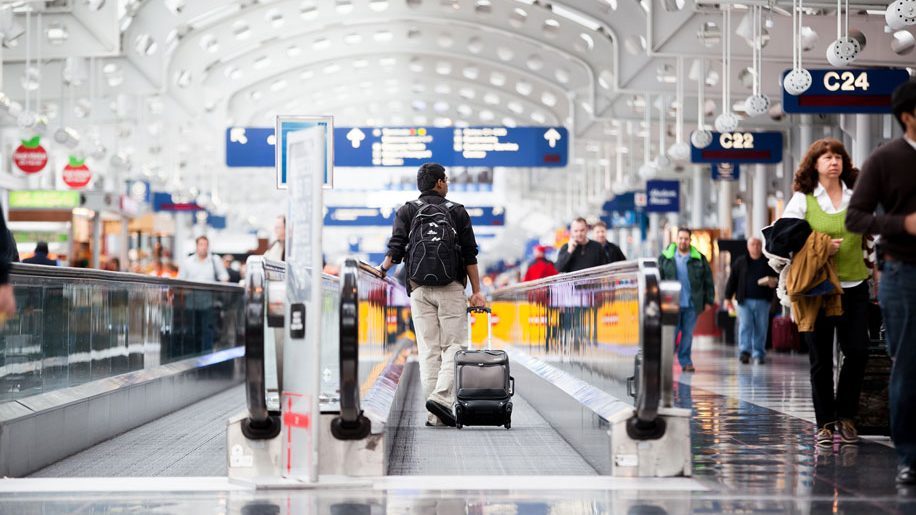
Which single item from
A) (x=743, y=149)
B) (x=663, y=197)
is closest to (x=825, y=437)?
(x=743, y=149)

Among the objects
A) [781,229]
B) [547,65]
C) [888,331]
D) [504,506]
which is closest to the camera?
[504,506]

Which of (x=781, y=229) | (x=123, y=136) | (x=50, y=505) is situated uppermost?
(x=123, y=136)

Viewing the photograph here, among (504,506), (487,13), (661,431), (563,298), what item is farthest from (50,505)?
(487,13)

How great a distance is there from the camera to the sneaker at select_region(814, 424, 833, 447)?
7945 mm

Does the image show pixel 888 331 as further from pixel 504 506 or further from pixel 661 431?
pixel 504 506

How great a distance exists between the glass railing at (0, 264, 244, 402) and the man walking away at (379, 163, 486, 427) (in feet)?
6.94

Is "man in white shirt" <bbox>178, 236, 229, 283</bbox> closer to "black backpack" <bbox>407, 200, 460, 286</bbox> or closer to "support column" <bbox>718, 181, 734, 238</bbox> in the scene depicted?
"black backpack" <bbox>407, 200, 460, 286</bbox>

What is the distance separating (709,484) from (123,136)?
3943cm

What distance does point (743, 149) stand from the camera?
24.8 m

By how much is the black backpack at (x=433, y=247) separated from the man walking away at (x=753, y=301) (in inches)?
421

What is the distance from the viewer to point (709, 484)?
20.9ft

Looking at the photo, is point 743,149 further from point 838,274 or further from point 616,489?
point 616,489

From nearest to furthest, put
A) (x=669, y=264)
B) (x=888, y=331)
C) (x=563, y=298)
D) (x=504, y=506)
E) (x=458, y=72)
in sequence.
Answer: (x=504, y=506) → (x=888, y=331) → (x=563, y=298) → (x=669, y=264) → (x=458, y=72)

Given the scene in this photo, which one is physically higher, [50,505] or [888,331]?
[888,331]
